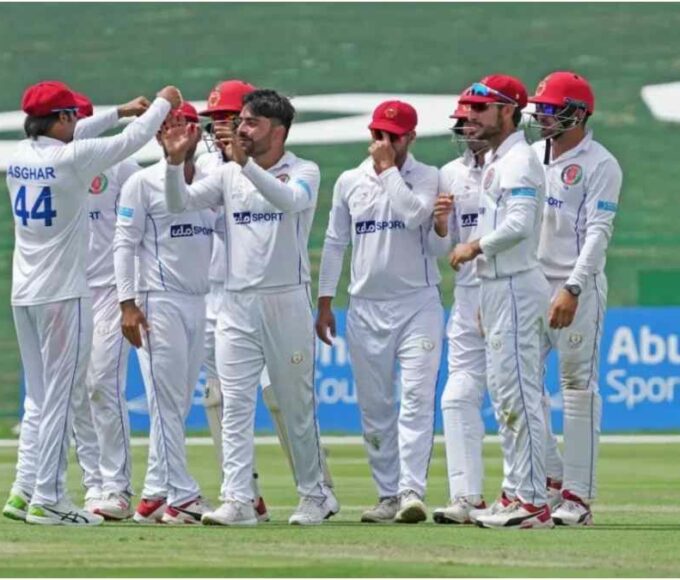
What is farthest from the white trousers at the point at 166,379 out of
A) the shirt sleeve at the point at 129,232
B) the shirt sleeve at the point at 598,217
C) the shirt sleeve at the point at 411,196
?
the shirt sleeve at the point at 598,217

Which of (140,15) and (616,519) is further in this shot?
(140,15)

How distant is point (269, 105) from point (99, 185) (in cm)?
125

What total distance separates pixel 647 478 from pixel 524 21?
614 cm

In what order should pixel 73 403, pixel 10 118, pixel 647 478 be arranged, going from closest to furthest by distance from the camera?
pixel 73 403 → pixel 647 478 → pixel 10 118

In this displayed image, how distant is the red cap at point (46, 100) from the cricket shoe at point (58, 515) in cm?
148

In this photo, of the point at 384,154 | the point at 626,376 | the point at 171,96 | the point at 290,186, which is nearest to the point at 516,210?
the point at 384,154

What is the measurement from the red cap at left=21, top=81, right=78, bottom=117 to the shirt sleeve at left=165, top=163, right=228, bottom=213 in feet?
1.57

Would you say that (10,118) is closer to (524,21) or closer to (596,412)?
(524,21)

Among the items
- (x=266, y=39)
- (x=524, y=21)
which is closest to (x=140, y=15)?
(x=266, y=39)

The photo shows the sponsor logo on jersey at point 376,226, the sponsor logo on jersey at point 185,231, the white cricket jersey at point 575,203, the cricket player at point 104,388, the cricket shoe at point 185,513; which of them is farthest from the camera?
the cricket player at point 104,388

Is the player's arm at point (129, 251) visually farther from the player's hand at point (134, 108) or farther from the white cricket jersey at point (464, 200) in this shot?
the white cricket jersey at point (464, 200)

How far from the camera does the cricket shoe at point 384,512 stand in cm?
780

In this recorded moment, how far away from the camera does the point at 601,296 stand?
782 centimetres

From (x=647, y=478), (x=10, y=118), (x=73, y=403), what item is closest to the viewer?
(x=73, y=403)
